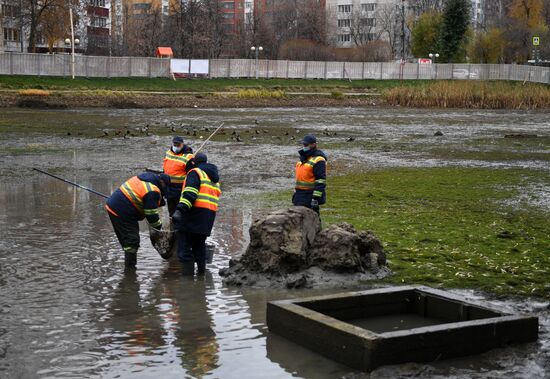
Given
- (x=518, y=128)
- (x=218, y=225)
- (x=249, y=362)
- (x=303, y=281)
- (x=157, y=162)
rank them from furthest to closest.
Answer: (x=518, y=128)
(x=157, y=162)
(x=218, y=225)
(x=303, y=281)
(x=249, y=362)

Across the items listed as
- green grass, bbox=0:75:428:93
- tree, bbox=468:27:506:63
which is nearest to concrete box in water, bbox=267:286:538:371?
green grass, bbox=0:75:428:93

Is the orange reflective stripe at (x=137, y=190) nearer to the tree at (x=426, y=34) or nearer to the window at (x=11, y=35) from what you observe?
the tree at (x=426, y=34)

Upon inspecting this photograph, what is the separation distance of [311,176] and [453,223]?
122 inches

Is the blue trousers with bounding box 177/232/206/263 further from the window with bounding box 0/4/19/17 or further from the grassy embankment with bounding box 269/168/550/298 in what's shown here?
the window with bounding box 0/4/19/17

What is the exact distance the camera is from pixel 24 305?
35.5 ft

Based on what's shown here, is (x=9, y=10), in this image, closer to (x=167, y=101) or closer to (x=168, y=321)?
(x=167, y=101)

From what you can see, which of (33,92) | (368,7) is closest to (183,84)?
(33,92)

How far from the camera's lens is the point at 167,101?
183 ft

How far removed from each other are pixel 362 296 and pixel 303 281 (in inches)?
65.8

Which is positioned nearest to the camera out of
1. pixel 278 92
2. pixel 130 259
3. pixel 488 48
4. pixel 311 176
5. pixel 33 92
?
pixel 130 259

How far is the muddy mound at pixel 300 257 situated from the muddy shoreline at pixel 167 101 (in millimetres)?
39762

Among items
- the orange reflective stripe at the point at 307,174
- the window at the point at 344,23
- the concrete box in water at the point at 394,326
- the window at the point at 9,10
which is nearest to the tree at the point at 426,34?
the window at the point at 344,23

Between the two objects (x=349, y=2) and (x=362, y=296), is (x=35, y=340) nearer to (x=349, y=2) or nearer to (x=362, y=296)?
(x=362, y=296)

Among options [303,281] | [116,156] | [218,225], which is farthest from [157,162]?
[303,281]
